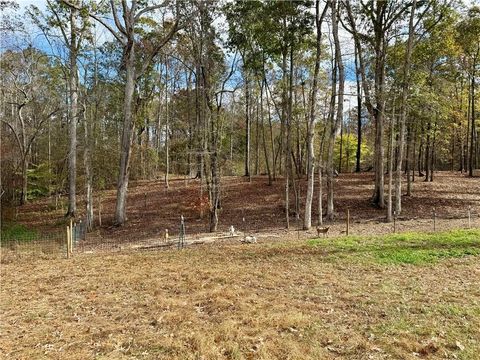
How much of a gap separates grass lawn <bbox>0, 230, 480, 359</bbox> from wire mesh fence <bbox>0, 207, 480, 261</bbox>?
1699 mm

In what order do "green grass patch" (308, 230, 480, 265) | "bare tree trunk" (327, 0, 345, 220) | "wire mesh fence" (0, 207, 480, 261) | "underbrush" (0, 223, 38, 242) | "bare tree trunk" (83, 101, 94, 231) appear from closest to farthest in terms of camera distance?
"green grass patch" (308, 230, 480, 265) → "wire mesh fence" (0, 207, 480, 261) → "bare tree trunk" (327, 0, 345, 220) → "underbrush" (0, 223, 38, 242) → "bare tree trunk" (83, 101, 94, 231)

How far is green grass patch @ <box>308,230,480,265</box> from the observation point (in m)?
8.95

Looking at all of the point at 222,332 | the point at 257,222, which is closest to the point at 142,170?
the point at 257,222

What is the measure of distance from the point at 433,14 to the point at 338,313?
14253 mm

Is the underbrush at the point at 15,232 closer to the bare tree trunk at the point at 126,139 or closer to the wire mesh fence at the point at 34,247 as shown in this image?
the wire mesh fence at the point at 34,247

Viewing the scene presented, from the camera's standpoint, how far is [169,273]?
839cm

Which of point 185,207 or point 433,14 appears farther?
point 185,207

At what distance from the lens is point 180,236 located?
460 inches

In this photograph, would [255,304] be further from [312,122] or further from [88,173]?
[88,173]

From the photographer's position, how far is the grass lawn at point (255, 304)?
15.8ft

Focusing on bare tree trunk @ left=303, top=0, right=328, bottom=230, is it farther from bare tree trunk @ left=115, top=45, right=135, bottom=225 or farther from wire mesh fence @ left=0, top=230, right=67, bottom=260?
wire mesh fence @ left=0, top=230, right=67, bottom=260

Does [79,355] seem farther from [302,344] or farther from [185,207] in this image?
[185,207]

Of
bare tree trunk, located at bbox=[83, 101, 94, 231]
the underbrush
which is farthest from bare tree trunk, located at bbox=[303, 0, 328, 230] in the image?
the underbrush

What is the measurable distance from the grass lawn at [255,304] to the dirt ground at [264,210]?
397 cm
